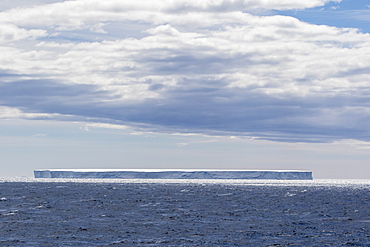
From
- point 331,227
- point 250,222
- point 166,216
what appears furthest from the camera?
point 166,216

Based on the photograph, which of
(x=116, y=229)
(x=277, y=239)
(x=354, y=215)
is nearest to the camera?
(x=277, y=239)

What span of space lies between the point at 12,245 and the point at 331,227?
25498 millimetres

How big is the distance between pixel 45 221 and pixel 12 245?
1437cm

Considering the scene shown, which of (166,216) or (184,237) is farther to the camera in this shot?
(166,216)

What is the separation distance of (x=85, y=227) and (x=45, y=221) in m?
5.82

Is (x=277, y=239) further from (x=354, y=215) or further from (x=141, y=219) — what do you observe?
(x=354, y=215)

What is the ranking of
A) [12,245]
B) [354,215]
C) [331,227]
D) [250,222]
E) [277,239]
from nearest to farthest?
1. [12,245]
2. [277,239]
3. [331,227]
4. [250,222]
5. [354,215]

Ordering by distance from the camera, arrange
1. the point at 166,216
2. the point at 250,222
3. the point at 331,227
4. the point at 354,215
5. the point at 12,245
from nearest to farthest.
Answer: the point at 12,245 < the point at 331,227 < the point at 250,222 < the point at 166,216 < the point at 354,215

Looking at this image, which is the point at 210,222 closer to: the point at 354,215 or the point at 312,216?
the point at 312,216

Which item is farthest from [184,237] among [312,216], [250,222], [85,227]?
[312,216]

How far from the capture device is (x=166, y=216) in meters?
57.2

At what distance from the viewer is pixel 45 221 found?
166 feet

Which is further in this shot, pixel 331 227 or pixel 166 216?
pixel 166 216

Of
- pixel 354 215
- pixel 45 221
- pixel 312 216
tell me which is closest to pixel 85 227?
pixel 45 221
